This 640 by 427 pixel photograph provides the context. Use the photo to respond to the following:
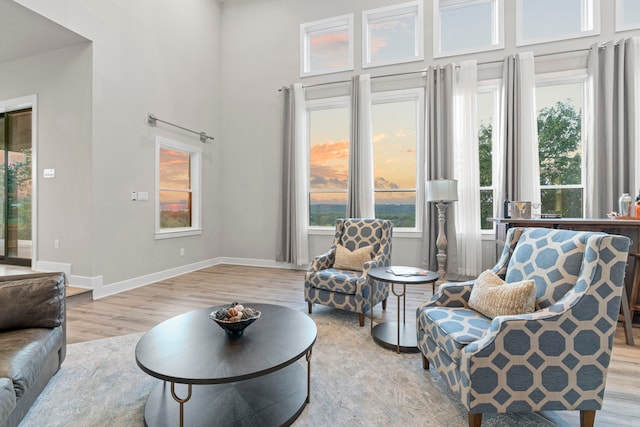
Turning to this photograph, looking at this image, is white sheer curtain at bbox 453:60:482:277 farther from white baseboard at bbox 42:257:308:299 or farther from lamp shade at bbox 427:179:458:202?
white baseboard at bbox 42:257:308:299

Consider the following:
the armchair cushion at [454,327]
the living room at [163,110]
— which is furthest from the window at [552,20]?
the armchair cushion at [454,327]

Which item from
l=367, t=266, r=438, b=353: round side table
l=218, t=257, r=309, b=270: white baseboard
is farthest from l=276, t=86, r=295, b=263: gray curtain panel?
l=367, t=266, r=438, b=353: round side table

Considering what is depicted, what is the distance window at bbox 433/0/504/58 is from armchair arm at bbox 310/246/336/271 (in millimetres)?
3551

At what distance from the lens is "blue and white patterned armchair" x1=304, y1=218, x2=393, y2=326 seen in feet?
9.80

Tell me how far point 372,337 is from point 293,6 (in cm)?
561

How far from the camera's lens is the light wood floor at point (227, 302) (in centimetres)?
190

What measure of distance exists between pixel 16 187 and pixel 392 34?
6388mm

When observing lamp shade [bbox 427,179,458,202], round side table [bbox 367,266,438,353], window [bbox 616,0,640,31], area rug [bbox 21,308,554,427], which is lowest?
area rug [bbox 21,308,554,427]

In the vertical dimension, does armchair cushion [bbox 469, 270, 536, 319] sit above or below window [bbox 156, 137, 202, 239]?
below

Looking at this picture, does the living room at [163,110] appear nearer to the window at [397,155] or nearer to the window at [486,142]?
the window at [486,142]

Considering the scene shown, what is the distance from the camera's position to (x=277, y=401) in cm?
176

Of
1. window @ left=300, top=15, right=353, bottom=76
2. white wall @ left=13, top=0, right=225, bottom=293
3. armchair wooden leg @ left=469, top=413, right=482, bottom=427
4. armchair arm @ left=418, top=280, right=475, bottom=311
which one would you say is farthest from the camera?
window @ left=300, top=15, right=353, bottom=76

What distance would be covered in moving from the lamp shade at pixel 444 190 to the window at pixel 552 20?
227 centimetres

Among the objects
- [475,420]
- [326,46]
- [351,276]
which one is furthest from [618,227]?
[326,46]
